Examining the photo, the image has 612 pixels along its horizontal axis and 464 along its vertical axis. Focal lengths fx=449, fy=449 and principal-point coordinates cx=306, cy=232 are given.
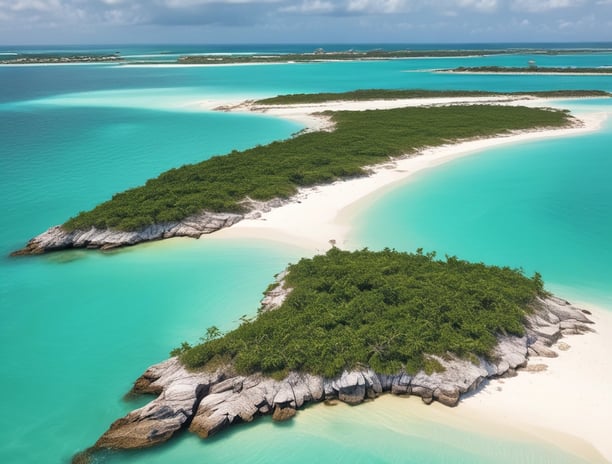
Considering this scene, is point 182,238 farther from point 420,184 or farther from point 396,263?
point 420,184

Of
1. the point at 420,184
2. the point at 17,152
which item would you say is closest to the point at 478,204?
the point at 420,184

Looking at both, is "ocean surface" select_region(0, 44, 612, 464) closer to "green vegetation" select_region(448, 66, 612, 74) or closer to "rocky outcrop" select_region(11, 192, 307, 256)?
"rocky outcrop" select_region(11, 192, 307, 256)

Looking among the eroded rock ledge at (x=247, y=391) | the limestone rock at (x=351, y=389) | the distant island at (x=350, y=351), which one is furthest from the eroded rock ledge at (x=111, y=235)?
the limestone rock at (x=351, y=389)

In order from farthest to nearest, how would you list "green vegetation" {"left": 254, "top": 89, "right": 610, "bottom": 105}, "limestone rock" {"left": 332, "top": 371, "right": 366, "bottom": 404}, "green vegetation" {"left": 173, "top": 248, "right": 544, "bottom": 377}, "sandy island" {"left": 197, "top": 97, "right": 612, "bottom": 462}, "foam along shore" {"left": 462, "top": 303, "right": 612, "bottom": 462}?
"green vegetation" {"left": 254, "top": 89, "right": 610, "bottom": 105}
"green vegetation" {"left": 173, "top": 248, "right": 544, "bottom": 377}
"limestone rock" {"left": 332, "top": 371, "right": 366, "bottom": 404}
"foam along shore" {"left": 462, "top": 303, "right": 612, "bottom": 462}
"sandy island" {"left": 197, "top": 97, "right": 612, "bottom": 462}

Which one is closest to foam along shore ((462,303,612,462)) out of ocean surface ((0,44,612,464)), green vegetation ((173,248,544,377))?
ocean surface ((0,44,612,464))

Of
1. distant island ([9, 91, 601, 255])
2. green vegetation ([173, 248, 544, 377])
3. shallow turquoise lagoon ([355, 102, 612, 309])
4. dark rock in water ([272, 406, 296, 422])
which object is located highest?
green vegetation ([173, 248, 544, 377])

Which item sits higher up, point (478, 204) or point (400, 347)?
point (400, 347)
